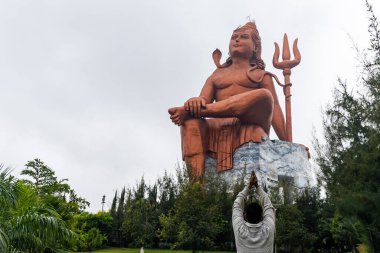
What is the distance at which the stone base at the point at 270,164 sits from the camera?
25.9 meters

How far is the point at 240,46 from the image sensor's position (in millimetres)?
29688

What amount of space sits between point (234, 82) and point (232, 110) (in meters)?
3.78

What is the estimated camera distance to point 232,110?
26141 mm

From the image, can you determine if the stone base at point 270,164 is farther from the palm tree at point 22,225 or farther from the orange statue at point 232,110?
the palm tree at point 22,225

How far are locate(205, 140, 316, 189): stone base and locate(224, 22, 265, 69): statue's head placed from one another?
625cm

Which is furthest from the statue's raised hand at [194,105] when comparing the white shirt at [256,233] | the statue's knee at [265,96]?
the white shirt at [256,233]

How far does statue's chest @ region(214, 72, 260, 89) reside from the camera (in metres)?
29.2

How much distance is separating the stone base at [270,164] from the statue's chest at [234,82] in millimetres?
4199

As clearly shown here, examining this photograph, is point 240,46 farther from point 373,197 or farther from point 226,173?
point 373,197

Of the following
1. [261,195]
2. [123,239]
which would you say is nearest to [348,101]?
[261,195]

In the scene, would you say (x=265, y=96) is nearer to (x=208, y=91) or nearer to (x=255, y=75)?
(x=255, y=75)

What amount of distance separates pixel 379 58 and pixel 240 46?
21362 millimetres

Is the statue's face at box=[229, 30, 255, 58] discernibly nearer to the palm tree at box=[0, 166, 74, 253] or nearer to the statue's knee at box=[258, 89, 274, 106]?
the statue's knee at box=[258, 89, 274, 106]

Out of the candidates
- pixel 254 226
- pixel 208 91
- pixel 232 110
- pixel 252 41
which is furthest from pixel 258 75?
pixel 254 226
